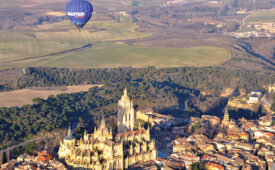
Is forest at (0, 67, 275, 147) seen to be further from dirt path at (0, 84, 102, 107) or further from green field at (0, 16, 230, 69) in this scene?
green field at (0, 16, 230, 69)

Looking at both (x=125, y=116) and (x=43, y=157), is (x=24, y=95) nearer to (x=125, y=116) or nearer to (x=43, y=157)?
(x=125, y=116)

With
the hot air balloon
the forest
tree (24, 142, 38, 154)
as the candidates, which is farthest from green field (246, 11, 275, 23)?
tree (24, 142, 38, 154)

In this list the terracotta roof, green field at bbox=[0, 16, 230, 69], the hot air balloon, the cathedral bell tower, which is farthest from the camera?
green field at bbox=[0, 16, 230, 69]

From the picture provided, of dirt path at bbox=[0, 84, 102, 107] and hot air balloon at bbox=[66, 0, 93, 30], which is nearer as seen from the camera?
hot air balloon at bbox=[66, 0, 93, 30]

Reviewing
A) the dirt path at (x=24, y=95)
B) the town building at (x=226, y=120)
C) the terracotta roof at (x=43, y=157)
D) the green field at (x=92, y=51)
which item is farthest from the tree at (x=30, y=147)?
the green field at (x=92, y=51)

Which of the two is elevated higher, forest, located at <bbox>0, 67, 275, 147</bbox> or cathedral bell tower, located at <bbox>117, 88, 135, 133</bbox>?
cathedral bell tower, located at <bbox>117, 88, 135, 133</bbox>

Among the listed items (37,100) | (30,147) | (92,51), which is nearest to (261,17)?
(92,51)
